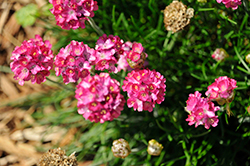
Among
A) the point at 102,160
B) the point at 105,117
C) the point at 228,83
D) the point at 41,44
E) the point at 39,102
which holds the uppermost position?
the point at 41,44

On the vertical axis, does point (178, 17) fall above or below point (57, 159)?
above

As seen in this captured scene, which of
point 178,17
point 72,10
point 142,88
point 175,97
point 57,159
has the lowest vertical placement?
point 175,97

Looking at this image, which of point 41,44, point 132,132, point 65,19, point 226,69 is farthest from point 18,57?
point 226,69

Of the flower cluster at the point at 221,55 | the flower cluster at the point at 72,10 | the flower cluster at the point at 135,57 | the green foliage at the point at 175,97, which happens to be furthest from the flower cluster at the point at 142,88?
the flower cluster at the point at 221,55

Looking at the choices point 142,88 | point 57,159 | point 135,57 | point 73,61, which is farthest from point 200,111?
point 57,159

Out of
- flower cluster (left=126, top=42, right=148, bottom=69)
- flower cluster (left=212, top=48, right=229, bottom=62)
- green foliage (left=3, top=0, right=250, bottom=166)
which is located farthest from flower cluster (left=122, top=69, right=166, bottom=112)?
flower cluster (left=212, top=48, right=229, bottom=62)

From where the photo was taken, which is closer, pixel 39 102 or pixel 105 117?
pixel 105 117

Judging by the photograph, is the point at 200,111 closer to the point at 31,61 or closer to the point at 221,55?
the point at 221,55

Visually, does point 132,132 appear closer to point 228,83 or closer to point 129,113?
point 129,113
